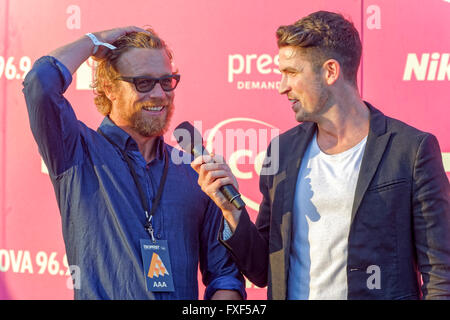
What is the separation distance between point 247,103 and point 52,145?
4.72 ft

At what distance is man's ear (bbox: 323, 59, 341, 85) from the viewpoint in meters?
2.18

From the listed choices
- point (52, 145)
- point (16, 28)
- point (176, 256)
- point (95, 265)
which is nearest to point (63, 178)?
point (52, 145)

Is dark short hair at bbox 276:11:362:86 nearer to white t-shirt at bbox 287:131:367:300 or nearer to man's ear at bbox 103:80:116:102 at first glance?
white t-shirt at bbox 287:131:367:300

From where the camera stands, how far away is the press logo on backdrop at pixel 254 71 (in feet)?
10.7

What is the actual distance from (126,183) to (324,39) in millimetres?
898

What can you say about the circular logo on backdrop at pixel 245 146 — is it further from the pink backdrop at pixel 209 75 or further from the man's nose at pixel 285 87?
the man's nose at pixel 285 87

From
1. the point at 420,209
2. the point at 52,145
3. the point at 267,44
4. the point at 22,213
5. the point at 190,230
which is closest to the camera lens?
the point at 420,209

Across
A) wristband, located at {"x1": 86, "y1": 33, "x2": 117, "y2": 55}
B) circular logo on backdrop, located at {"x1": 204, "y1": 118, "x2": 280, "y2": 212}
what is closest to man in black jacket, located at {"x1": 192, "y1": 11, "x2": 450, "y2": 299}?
wristband, located at {"x1": 86, "y1": 33, "x2": 117, "y2": 55}

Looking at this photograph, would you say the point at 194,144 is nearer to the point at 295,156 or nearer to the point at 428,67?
the point at 295,156

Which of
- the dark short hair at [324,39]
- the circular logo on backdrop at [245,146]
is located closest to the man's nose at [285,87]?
the dark short hair at [324,39]

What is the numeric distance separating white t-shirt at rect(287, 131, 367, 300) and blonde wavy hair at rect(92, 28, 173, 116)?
0.81m

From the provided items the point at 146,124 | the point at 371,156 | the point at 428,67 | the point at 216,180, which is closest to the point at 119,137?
the point at 146,124

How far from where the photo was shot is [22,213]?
137 inches
